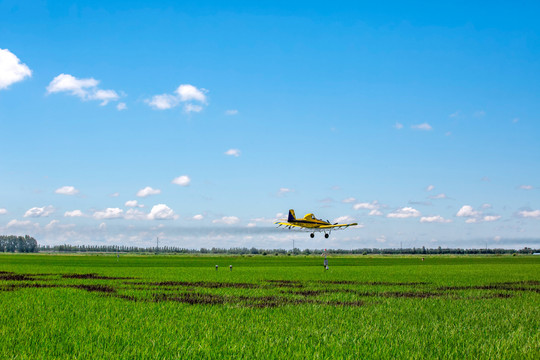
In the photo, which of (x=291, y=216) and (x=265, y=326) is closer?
(x=265, y=326)

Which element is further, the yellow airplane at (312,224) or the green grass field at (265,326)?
the yellow airplane at (312,224)

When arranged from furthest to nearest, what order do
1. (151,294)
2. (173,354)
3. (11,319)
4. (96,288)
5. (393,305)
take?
(96,288), (151,294), (393,305), (11,319), (173,354)

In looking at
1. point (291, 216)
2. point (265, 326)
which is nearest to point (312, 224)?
point (291, 216)

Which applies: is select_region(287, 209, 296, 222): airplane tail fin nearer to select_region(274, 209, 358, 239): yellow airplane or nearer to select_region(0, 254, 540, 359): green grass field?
select_region(274, 209, 358, 239): yellow airplane

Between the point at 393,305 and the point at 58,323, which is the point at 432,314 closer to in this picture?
the point at 393,305

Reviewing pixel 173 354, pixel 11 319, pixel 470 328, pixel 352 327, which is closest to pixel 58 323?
pixel 11 319

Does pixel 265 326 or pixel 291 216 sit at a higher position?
pixel 291 216

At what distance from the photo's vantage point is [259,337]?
14.1 m

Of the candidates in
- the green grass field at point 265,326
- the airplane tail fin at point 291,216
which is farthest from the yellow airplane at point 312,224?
the green grass field at point 265,326

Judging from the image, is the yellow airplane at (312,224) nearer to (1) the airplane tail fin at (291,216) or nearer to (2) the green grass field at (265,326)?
(1) the airplane tail fin at (291,216)

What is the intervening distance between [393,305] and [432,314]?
2.88 metres

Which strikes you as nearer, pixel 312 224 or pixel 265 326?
pixel 265 326

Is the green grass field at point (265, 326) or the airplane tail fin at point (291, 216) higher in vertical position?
the airplane tail fin at point (291, 216)

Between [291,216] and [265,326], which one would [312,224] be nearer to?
[291,216]
